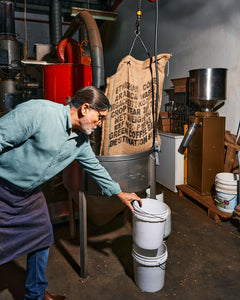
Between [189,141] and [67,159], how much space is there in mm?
2297

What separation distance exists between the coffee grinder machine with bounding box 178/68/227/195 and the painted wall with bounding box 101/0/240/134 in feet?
0.99

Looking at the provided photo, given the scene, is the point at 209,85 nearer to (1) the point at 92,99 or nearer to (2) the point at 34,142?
(1) the point at 92,99

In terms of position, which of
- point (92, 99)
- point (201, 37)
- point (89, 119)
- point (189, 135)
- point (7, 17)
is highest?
point (7, 17)

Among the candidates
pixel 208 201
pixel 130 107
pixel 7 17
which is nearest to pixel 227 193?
pixel 208 201

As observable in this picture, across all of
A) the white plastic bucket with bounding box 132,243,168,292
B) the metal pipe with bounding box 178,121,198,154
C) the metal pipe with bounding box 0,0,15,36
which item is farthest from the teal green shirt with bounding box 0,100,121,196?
the metal pipe with bounding box 0,0,15,36

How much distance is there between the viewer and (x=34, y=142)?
1.29 metres

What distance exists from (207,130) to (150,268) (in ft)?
6.49

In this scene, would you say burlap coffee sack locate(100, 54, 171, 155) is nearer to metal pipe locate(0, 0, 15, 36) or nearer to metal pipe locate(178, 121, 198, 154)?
metal pipe locate(178, 121, 198, 154)

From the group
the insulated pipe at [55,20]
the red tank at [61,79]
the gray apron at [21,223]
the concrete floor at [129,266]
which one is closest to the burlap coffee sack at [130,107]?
the gray apron at [21,223]

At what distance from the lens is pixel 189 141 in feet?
11.3

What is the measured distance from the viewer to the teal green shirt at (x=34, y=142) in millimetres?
1184

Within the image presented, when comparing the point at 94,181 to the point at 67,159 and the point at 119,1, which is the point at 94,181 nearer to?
the point at 67,159

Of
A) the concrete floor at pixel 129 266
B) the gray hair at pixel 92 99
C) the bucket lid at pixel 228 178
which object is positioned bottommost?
the concrete floor at pixel 129 266

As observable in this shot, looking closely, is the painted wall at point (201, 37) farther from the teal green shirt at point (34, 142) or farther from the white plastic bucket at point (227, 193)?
the teal green shirt at point (34, 142)
